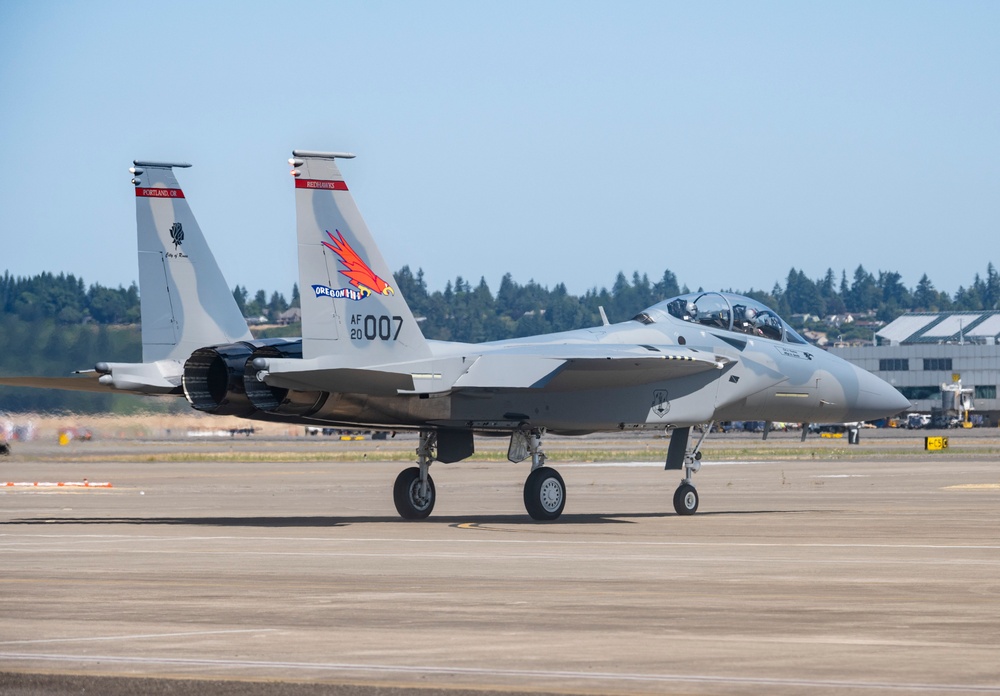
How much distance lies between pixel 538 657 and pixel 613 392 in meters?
14.5

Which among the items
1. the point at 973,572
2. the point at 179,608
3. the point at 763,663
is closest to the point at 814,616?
the point at 763,663

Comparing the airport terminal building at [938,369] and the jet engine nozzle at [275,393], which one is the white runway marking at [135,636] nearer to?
the jet engine nozzle at [275,393]

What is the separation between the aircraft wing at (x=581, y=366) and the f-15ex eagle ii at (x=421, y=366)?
35 mm

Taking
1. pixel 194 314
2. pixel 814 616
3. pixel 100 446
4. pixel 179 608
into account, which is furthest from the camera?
pixel 100 446

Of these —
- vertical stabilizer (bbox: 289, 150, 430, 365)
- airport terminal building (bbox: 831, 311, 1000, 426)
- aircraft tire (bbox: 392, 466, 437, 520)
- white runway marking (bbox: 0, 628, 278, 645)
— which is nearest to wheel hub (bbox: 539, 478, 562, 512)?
aircraft tire (bbox: 392, 466, 437, 520)

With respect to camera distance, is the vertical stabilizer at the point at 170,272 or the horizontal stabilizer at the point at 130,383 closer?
the horizontal stabilizer at the point at 130,383

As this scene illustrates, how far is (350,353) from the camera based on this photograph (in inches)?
805

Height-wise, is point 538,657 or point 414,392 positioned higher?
point 414,392

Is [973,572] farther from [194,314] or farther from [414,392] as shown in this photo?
[194,314]

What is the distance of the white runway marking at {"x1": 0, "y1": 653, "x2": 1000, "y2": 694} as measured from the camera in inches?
326

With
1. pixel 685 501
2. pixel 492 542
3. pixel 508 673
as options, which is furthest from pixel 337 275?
pixel 508 673

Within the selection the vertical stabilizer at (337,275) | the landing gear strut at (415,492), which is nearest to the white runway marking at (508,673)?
the vertical stabilizer at (337,275)

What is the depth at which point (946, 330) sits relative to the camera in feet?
454

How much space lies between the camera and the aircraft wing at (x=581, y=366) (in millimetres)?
21891
